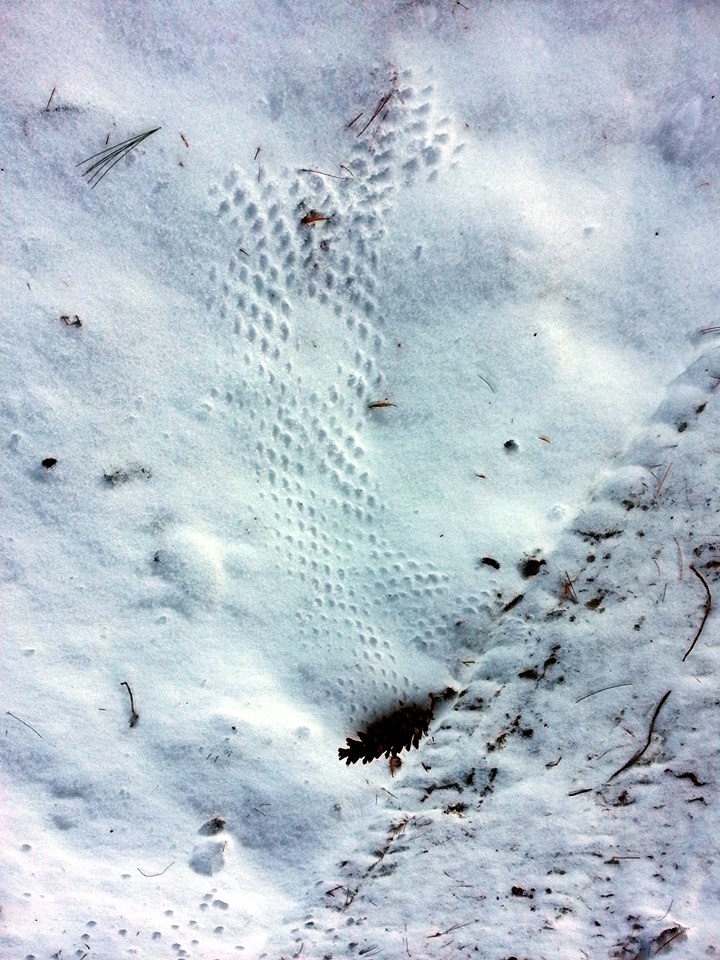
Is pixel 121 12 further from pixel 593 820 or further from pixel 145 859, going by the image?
pixel 593 820

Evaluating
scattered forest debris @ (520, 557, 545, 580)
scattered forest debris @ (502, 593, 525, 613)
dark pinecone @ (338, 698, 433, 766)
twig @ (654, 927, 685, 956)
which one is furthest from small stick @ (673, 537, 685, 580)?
twig @ (654, 927, 685, 956)

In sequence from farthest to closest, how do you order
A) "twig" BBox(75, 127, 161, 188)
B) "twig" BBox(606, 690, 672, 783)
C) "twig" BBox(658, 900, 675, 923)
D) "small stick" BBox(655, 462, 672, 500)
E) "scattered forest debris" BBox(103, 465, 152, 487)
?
"twig" BBox(658, 900, 675, 923) → "twig" BBox(606, 690, 672, 783) → "small stick" BBox(655, 462, 672, 500) → "scattered forest debris" BBox(103, 465, 152, 487) → "twig" BBox(75, 127, 161, 188)

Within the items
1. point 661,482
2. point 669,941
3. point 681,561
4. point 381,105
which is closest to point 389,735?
point 681,561

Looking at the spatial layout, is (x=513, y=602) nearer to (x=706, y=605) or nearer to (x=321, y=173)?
(x=706, y=605)

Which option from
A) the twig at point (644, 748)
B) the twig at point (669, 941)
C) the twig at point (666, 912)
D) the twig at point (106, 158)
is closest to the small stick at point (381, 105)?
the twig at point (106, 158)

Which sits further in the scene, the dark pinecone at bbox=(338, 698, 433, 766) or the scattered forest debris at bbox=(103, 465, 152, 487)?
the dark pinecone at bbox=(338, 698, 433, 766)

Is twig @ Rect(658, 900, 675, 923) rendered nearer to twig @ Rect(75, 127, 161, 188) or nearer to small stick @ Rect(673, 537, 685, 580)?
small stick @ Rect(673, 537, 685, 580)

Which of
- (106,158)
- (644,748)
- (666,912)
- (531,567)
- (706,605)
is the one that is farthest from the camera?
(666,912)
